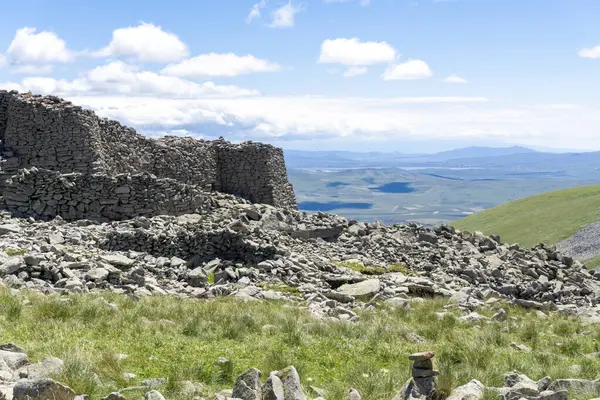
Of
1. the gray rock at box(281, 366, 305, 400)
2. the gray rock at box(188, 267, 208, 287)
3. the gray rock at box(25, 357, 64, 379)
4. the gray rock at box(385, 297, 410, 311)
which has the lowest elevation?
the gray rock at box(385, 297, 410, 311)

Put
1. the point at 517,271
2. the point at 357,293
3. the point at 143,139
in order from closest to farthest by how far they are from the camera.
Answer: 1. the point at 357,293
2. the point at 517,271
3. the point at 143,139

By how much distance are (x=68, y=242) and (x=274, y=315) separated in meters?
11.6

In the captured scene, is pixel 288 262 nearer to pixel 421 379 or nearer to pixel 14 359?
pixel 421 379

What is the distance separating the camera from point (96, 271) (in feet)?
62.1

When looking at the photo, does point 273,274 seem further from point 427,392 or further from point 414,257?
point 427,392

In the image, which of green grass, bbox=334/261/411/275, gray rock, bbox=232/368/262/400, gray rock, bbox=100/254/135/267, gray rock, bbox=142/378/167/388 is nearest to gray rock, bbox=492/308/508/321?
green grass, bbox=334/261/411/275

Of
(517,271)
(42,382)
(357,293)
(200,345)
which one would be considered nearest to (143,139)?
(357,293)

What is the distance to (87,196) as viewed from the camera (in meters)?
27.5

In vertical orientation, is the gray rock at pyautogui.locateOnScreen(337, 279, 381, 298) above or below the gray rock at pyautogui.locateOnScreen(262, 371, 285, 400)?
below

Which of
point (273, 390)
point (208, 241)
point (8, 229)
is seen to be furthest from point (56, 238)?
point (273, 390)

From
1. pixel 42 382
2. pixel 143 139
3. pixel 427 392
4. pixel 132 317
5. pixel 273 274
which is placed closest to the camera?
pixel 42 382

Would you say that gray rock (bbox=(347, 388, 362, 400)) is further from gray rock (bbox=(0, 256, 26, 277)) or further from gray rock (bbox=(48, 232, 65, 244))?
gray rock (bbox=(48, 232, 65, 244))

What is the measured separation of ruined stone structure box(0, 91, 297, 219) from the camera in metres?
27.1

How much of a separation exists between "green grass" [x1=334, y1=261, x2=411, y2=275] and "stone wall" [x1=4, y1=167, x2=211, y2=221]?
8749 mm
